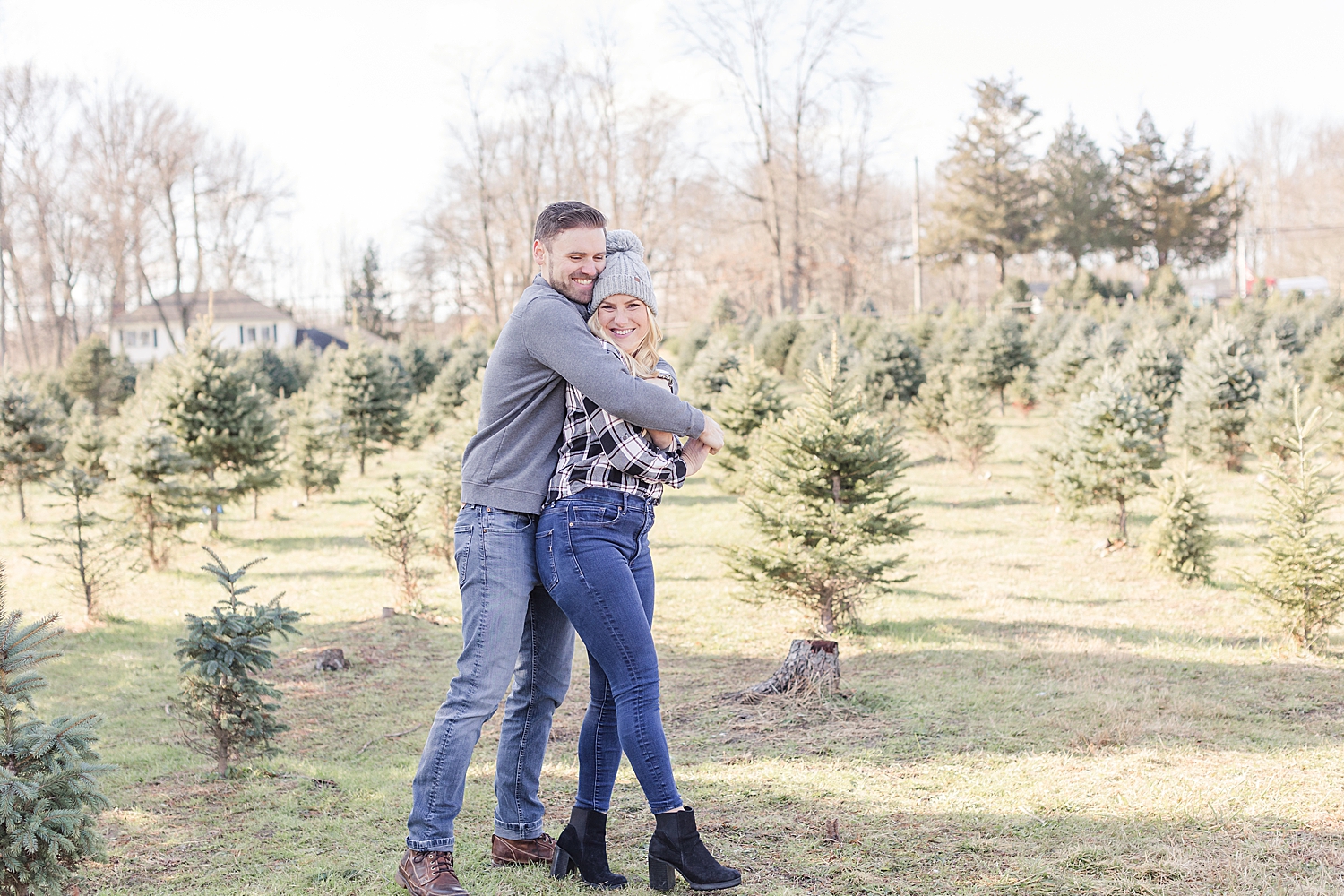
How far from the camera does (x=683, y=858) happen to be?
2863mm

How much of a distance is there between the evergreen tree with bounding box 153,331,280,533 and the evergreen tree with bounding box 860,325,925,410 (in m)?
10.1

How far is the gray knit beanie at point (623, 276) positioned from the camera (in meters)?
2.90

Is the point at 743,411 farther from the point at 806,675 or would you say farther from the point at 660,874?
the point at 660,874

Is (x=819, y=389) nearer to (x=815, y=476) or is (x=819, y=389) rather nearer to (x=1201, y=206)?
(x=815, y=476)

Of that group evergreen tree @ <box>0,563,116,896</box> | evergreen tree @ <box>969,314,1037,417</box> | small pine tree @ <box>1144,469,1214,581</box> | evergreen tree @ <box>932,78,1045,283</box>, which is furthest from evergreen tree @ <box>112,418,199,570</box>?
evergreen tree @ <box>932,78,1045,283</box>

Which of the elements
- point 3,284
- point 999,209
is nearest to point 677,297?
point 999,209

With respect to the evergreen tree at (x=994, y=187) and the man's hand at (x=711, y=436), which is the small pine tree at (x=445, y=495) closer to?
the man's hand at (x=711, y=436)

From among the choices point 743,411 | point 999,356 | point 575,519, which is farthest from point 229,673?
point 999,356

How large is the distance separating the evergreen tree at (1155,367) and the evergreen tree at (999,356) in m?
3.71

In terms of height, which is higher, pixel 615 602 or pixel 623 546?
pixel 623 546

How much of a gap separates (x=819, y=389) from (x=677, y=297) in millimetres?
35765

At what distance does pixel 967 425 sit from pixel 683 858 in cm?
1264

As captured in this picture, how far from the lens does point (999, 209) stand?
36781 mm

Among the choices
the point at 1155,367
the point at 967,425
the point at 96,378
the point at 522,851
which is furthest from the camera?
the point at 96,378
